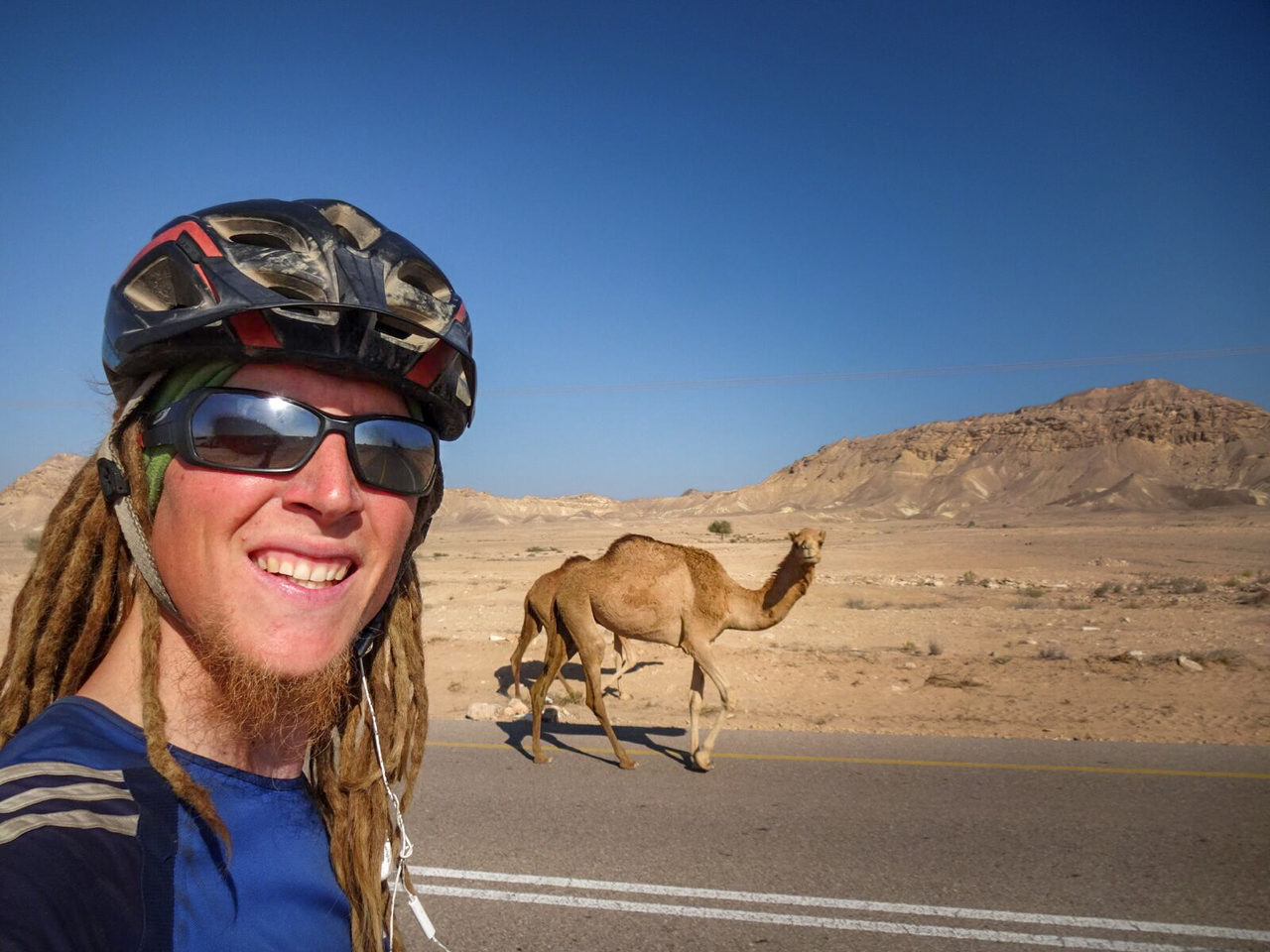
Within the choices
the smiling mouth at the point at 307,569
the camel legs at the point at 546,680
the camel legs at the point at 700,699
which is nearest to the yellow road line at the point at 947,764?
the camel legs at the point at 700,699

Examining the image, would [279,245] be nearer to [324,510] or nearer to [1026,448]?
[324,510]

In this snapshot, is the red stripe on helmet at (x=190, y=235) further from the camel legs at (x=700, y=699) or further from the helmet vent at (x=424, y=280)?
the camel legs at (x=700, y=699)

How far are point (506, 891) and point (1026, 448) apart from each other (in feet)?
350

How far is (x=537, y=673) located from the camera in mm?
13008

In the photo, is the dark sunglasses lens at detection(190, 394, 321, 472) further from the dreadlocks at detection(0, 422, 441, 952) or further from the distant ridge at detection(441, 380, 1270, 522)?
the distant ridge at detection(441, 380, 1270, 522)

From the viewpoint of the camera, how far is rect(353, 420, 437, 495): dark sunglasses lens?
1.59 meters

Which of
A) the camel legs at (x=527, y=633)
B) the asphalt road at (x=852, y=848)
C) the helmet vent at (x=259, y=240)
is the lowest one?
the asphalt road at (x=852, y=848)

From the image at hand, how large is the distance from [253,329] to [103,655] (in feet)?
2.25

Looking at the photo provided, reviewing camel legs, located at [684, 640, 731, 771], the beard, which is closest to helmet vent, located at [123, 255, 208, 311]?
the beard

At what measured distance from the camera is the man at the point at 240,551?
1.43m

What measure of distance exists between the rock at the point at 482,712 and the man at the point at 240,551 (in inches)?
339

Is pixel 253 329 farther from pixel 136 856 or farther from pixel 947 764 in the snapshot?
pixel 947 764

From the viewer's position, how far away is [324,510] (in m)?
1.50

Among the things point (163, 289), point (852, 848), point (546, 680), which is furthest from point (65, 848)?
point (546, 680)
